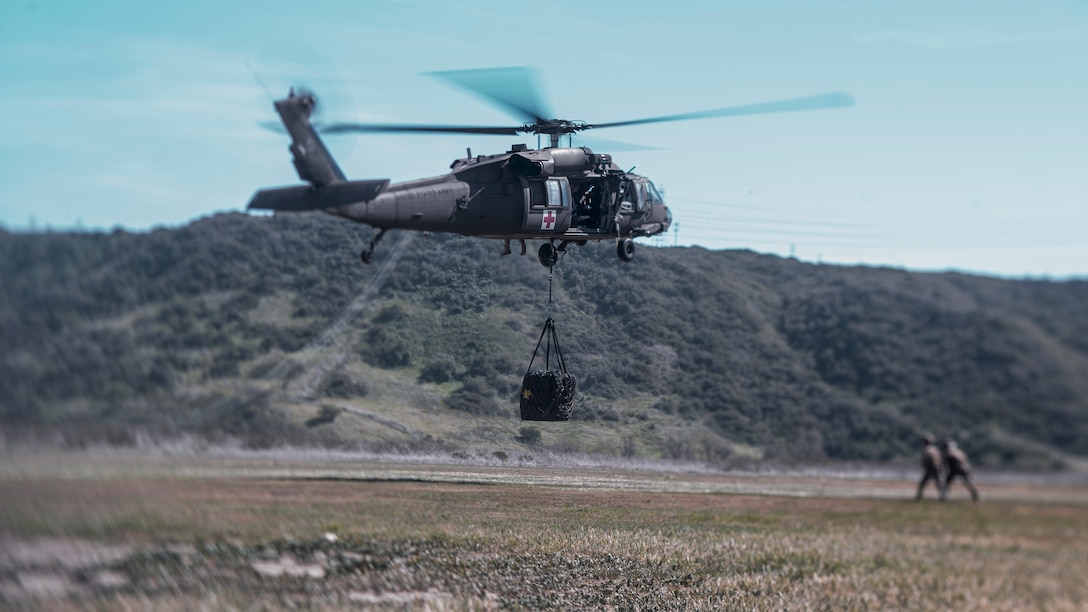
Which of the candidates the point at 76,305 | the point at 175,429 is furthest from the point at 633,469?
the point at 76,305

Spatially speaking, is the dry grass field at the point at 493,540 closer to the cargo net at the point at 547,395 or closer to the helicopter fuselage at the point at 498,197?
the cargo net at the point at 547,395

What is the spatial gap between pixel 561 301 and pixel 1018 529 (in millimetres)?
10590

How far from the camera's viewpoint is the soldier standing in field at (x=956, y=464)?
62.0ft

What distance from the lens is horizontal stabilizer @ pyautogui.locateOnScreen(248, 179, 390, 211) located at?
968 cm

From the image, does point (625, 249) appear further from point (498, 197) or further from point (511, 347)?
point (498, 197)

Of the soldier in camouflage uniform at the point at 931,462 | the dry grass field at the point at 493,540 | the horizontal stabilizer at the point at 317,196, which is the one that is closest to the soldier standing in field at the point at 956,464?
the soldier in camouflage uniform at the point at 931,462

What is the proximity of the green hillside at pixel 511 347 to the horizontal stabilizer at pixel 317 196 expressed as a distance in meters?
1.69

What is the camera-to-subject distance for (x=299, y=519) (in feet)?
39.4

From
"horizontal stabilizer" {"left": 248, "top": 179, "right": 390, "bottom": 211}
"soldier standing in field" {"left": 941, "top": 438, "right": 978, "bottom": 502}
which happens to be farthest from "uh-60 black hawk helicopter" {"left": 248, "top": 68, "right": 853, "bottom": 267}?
"soldier standing in field" {"left": 941, "top": 438, "right": 978, "bottom": 502}

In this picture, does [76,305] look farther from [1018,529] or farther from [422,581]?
[1018,529]

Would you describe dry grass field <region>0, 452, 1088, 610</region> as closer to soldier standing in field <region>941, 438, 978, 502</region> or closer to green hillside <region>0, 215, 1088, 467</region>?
soldier standing in field <region>941, 438, 978, 502</region>

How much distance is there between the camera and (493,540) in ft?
44.1

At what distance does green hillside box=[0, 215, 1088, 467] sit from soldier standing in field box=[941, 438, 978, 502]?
0.38 meters

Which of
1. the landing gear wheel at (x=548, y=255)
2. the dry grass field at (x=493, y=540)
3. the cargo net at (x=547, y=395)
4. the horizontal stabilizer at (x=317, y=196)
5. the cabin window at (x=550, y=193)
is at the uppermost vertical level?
the cabin window at (x=550, y=193)
